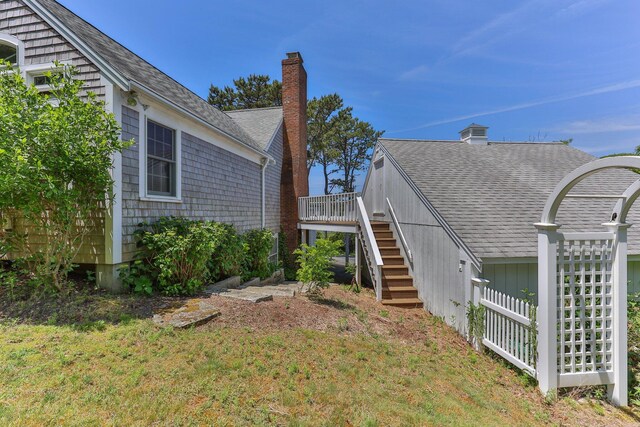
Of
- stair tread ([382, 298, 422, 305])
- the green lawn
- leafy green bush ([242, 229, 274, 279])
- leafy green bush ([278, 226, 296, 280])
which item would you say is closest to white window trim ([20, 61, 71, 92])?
the green lawn

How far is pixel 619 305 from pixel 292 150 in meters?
13.0

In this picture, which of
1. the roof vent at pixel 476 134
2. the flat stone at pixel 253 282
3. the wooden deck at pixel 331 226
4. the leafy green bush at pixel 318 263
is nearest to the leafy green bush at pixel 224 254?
the flat stone at pixel 253 282

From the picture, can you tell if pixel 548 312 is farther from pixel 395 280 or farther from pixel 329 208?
pixel 329 208

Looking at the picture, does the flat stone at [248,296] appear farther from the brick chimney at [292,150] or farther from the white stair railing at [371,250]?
the brick chimney at [292,150]

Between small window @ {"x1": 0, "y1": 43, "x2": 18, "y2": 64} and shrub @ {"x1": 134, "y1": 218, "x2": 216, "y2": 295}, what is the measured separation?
4.67 meters

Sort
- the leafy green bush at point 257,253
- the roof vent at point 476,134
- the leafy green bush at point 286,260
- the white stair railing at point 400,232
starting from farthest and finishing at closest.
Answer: the leafy green bush at point 286,260 < the roof vent at point 476,134 < the leafy green bush at point 257,253 < the white stair railing at point 400,232

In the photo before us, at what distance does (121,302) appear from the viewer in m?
4.78

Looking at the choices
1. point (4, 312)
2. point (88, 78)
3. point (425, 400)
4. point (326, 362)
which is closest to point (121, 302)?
point (4, 312)

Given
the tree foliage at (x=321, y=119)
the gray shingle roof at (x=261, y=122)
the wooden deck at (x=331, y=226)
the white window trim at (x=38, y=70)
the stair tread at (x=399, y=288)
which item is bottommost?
the stair tread at (x=399, y=288)

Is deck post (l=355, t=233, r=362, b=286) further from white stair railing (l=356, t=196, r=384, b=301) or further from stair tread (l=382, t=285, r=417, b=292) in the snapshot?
stair tread (l=382, t=285, r=417, b=292)

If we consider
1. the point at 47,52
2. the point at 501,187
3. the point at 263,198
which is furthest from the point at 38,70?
the point at 501,187

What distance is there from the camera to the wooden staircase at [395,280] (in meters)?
7.59

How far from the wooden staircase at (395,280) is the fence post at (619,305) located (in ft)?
12.7

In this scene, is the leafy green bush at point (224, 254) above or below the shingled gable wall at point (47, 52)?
below
